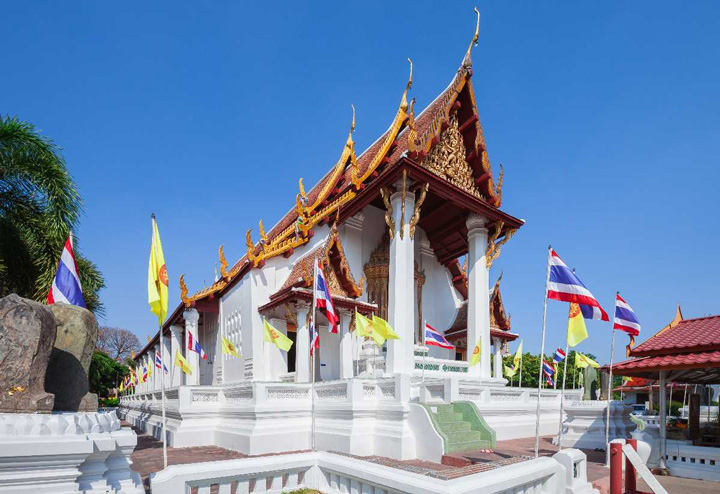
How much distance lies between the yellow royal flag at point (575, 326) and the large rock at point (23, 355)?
7.73 metres

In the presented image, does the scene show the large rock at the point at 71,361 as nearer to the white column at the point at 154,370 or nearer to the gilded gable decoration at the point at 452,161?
the gilded gable decoration at the point at 452,161

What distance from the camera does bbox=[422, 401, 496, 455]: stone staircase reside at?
8531 millimetres

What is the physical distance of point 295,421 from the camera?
10.6 meters

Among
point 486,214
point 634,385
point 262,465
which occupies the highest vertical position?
point 486,214

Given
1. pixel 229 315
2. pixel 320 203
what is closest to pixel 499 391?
pixel 320 203

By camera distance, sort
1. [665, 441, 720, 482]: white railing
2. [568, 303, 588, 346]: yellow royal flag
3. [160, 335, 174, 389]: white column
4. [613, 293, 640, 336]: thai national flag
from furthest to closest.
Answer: [160, 335, 174, 389]: white column
[613, 293, 640, 336]: thai national flag
[568, 303, 588, 346]: yellow royal flag
[665, 441, 720, 482]: white railing

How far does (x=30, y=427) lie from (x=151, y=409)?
568 inches

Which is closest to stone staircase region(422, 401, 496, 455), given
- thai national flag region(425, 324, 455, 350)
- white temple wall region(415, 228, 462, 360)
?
thai national flag region(425, 324, 455, 350)

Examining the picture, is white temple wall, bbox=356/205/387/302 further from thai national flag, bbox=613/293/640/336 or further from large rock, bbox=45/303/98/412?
large rock, bbox=45/303/98/412

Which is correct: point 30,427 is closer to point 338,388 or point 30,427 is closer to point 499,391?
point 338,388

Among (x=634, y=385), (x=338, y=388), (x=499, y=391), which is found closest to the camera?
(x=338, y=388)

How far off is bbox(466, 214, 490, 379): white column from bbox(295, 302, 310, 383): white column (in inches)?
210

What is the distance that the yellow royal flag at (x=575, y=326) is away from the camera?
8188 millimetres

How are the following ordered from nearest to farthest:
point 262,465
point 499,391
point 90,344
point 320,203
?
point 90,344 < point 262,465 < point 499,391 < point 320,203
